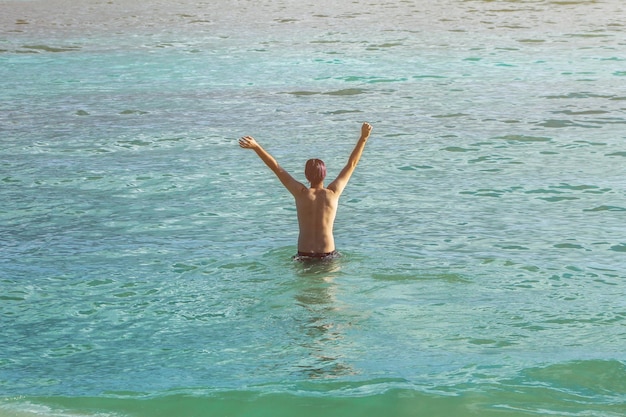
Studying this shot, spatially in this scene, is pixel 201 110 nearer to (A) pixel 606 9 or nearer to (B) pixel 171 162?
(B) pixel 171 162

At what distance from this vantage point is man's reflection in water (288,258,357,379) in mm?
7070

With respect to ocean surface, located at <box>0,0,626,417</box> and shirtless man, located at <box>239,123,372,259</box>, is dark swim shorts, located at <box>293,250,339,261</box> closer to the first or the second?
shirtless man, located at <box>239,123,372,259</box>

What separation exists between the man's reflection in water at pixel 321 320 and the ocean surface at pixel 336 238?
25mm

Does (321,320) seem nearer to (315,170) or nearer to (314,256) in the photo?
(314,256)

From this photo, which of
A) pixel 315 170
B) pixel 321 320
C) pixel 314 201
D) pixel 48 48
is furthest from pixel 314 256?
pixel 48 48

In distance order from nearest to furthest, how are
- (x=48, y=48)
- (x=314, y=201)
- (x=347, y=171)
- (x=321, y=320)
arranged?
(x=321, y=320) → (x=314, y=201) → (x=347, y=171) → (x=48, y=48)

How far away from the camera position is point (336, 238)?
10211 millimetres

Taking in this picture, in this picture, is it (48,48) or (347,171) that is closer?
(347,171)

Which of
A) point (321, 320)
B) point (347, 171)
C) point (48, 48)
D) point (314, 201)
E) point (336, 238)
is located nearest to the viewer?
point (321, 320)

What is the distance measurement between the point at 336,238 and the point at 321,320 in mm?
2255

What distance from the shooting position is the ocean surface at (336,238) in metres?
6.88

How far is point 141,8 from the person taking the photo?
1310 inches

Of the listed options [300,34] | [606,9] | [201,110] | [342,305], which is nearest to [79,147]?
[201,110]

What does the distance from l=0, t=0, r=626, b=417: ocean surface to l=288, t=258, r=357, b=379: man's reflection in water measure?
0.08 ft
